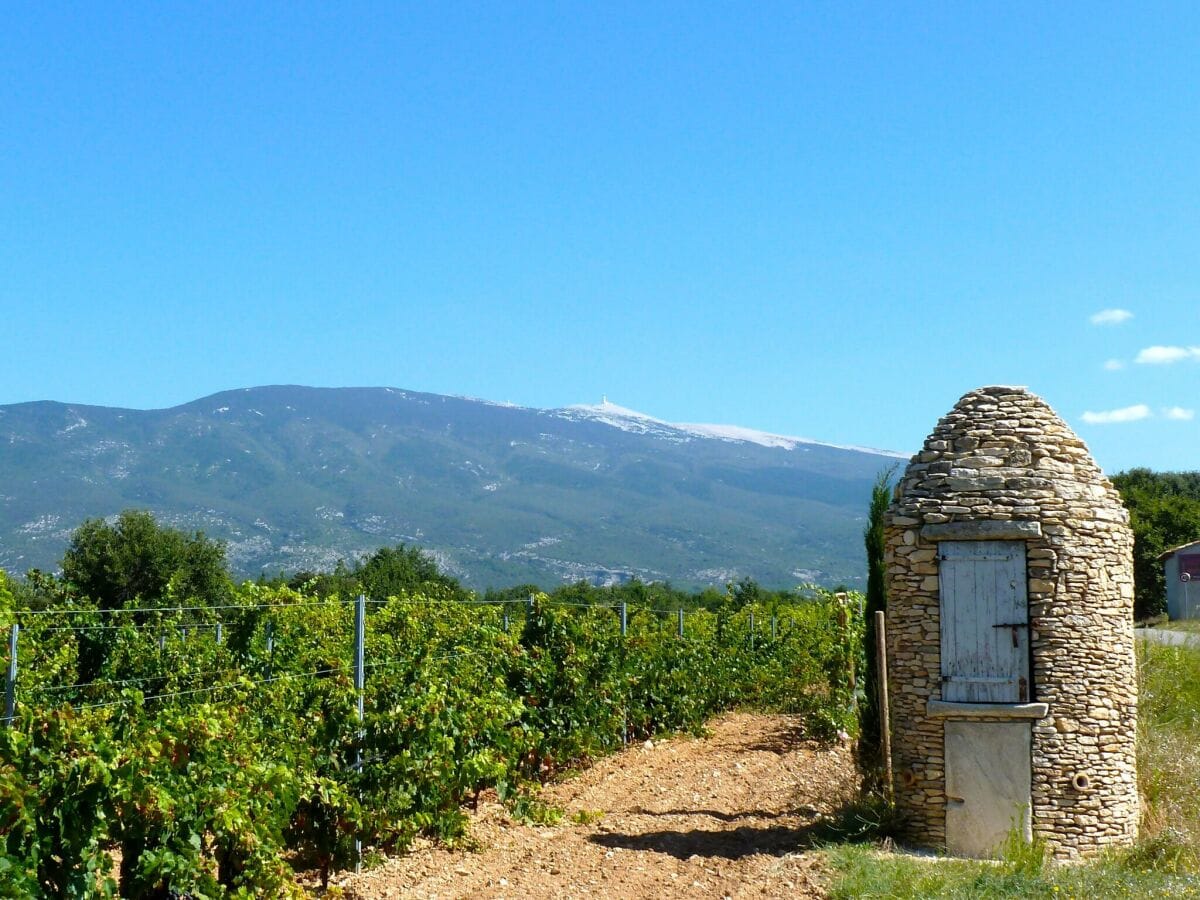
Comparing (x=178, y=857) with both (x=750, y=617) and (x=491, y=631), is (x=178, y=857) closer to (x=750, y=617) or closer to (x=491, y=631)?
(x=491, y=631)

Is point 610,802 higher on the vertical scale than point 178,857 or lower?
lower

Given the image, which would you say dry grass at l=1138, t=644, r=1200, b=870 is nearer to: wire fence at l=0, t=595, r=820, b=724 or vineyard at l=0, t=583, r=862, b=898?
vineyard at l=0, t=583, r=862, b=898

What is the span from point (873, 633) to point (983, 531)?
2.05 m

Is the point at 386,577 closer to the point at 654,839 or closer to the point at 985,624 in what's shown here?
the point at 654,839

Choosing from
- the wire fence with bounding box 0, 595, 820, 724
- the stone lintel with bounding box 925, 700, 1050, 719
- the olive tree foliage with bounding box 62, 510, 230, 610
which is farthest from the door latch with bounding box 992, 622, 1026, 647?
the olive tree foliage with bounding box 62, 510, 230, 610

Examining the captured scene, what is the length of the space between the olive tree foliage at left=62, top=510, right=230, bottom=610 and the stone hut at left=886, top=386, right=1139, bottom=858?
939 inches

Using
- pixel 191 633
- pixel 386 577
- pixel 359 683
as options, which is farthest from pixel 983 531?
pixel 386 577

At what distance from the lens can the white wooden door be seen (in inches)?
322

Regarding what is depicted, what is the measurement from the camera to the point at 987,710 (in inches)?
320

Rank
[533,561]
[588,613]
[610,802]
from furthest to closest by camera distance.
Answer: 1. [533,561]
2. [588,613]
3. [610,802]

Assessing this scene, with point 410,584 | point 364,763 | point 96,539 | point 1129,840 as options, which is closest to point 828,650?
point 1129,840

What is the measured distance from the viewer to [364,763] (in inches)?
300

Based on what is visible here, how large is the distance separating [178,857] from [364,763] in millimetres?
2486

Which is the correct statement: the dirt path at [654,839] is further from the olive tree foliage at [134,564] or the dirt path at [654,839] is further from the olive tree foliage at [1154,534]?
the olive tree foliage at [1154,534]
